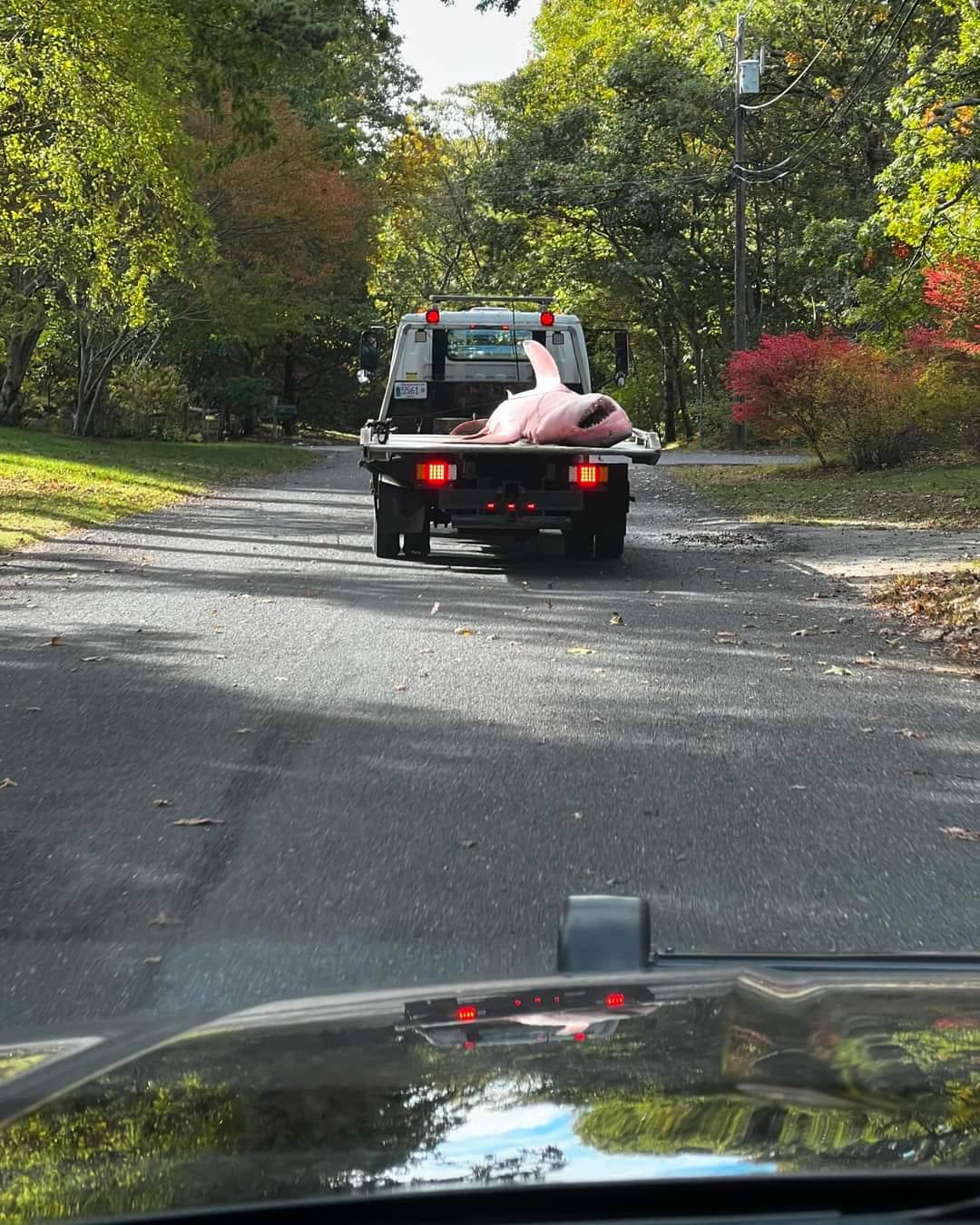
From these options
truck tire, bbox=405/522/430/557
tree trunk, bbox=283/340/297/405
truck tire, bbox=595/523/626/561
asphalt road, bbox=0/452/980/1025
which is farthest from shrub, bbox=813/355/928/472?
tree trunk, bbox=283/340/297/405

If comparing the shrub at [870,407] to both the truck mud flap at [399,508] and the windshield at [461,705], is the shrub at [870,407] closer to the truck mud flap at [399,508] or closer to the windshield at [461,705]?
the windshield at [461,705]

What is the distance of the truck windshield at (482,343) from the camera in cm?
1662

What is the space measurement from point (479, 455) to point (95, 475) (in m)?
13.7

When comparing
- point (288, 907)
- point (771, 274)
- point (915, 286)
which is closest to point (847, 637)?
point (288, 907)

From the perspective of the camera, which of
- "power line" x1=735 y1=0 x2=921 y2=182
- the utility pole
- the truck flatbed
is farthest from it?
the utility pole

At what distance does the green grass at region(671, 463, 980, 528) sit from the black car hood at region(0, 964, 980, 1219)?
57.9 feet

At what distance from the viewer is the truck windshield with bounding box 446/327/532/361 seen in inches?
655

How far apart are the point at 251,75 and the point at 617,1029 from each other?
2067 centimetres

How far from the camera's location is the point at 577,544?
15164mm

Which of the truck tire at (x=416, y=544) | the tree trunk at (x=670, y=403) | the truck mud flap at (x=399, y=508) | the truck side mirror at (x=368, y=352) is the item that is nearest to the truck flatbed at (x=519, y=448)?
the truck mud flap at (x=399, y=508)

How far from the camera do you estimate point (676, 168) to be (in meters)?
43.2

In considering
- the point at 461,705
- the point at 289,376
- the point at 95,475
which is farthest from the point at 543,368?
the point at 289,376

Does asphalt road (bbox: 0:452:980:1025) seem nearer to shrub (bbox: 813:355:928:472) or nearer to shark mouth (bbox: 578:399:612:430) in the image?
shark mouth (bbox: 578:399:612:430)

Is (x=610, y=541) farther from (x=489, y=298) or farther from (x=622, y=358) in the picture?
(x=622, y=358)
